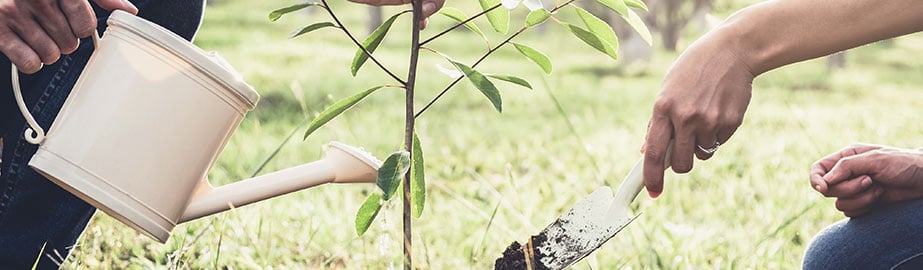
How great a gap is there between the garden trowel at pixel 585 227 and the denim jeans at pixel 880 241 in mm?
403

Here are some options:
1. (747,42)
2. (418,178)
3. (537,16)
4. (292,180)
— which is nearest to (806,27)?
(747,42)

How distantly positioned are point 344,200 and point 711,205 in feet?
3.60

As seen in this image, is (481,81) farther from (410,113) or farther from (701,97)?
(701,97)

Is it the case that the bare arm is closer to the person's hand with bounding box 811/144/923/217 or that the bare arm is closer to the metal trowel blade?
the metal trowel blade

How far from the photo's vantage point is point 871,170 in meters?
1.54

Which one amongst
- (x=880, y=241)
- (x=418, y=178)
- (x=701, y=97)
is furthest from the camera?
(x=880, y=241)

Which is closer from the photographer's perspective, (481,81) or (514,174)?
(481,81)

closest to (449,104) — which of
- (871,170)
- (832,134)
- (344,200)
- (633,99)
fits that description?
(633,99)

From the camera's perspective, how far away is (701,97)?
1.24 meters

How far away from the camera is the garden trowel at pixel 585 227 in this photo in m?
1.42

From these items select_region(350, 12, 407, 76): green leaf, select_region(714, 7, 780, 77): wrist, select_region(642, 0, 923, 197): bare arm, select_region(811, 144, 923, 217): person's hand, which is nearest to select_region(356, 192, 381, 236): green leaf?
select_region(350, 12, 407, 76): green leaf

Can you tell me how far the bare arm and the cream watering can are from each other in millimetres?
573

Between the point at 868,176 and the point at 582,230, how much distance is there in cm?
46

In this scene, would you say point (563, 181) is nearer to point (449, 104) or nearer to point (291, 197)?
point (291, 197)
